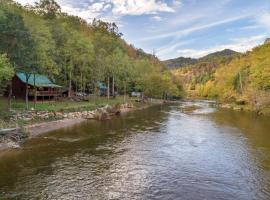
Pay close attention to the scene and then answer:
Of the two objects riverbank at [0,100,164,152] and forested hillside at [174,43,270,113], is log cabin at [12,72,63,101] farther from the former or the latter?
forested hillside at [174,43,270,113]

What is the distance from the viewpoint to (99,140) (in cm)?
3691

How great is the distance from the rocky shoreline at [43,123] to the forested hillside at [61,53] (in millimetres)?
6719

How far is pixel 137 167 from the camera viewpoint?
2588 centimetres

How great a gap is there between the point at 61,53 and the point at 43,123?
2737 centimetres

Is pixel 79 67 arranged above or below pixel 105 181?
above

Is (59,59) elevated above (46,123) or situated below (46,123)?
above

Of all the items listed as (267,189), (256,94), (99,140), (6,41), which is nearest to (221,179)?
(267,189)

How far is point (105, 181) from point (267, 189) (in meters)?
11.6

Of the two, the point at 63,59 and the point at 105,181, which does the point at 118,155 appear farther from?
the point at 63,59

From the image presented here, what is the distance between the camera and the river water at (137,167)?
66.4 ft

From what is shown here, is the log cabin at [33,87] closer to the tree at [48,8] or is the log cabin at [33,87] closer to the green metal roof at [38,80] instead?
the green metal roof at [38,80]

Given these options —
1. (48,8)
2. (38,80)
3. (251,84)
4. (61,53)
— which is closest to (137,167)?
(38,80)

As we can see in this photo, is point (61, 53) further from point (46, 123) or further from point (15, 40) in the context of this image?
point (46, 123)

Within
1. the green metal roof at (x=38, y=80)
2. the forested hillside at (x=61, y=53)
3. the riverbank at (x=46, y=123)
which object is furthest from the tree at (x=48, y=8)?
the riverbank at (x=46, y=123)
